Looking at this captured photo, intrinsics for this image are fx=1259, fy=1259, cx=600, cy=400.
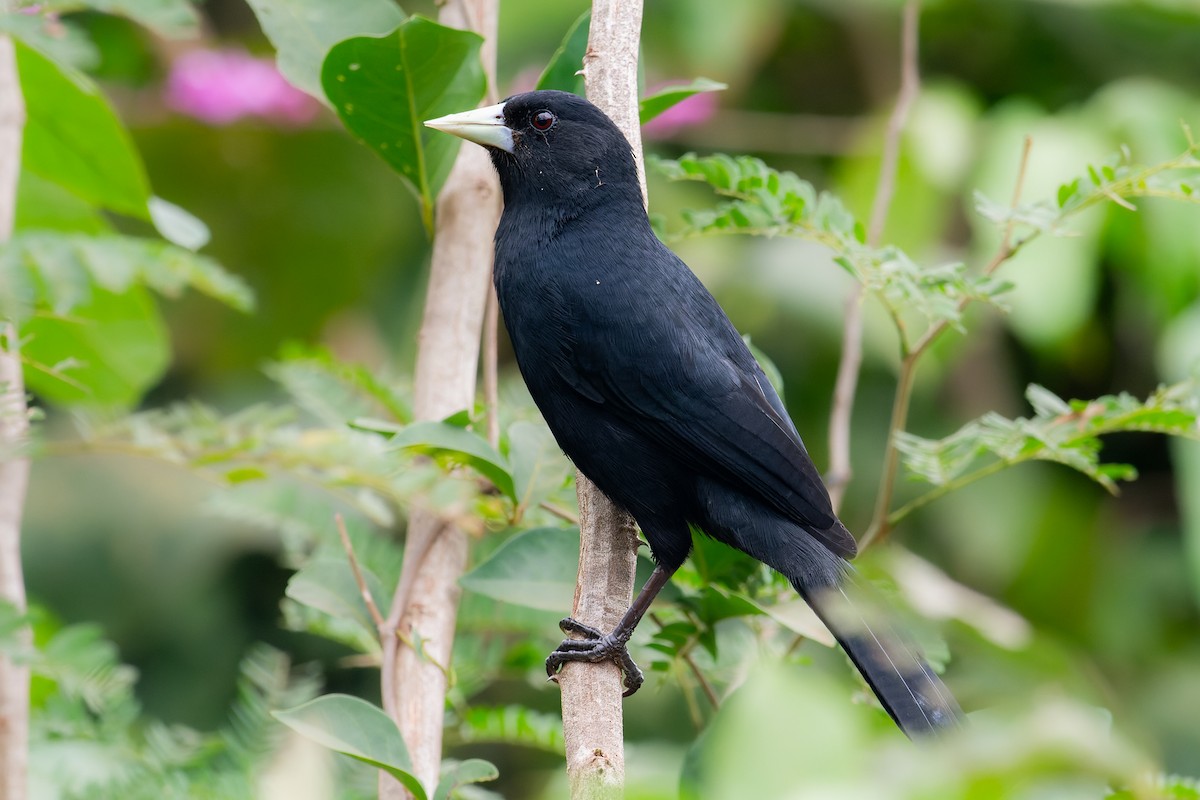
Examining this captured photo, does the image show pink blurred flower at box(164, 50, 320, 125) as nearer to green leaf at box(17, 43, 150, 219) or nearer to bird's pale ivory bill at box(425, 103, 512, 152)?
bird's pale ivory bill at box(425, 103, 512, 152)

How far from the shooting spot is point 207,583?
173 inches

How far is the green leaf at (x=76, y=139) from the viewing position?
2.06 meters

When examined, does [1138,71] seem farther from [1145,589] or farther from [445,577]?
[445,577]

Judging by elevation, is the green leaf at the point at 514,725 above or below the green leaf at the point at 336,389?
below

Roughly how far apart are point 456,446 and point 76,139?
3.01 feet

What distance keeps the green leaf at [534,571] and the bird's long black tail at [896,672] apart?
41cm

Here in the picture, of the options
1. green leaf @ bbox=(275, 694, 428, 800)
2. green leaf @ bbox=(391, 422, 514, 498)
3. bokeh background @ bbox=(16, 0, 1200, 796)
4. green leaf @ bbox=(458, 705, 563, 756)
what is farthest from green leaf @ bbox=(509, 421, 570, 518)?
bokeh background @ bbox=(16, 0, 1200, 796)

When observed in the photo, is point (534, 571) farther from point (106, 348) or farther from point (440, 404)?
point (106, 348)

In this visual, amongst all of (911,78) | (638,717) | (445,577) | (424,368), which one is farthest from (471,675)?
(638,717)

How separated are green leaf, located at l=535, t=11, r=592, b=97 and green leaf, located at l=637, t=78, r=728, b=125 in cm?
14

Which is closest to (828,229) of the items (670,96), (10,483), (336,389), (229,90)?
(670,96)

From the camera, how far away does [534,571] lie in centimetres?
190

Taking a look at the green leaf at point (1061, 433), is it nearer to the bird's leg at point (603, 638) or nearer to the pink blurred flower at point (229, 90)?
the bird's leg at point (603, 638)

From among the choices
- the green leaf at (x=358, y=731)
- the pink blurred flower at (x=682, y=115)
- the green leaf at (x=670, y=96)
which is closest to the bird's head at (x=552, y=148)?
the green leaf at (x=670, y=96)
